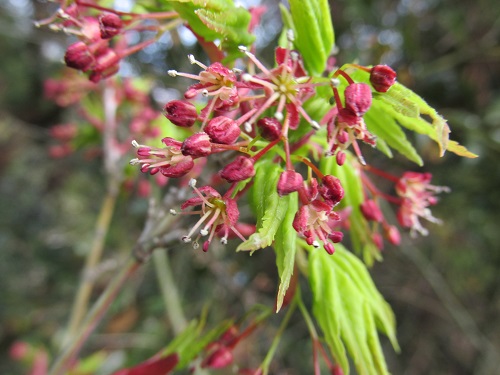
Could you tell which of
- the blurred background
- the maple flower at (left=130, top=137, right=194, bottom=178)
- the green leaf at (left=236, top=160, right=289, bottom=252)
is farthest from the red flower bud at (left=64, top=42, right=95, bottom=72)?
the blurred background

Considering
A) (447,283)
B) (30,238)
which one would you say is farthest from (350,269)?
(30,238)

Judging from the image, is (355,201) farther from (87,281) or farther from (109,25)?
(87,281)

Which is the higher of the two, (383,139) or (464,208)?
(383,139)

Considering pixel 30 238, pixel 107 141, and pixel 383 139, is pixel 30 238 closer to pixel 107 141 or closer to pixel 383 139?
pixel 107 141

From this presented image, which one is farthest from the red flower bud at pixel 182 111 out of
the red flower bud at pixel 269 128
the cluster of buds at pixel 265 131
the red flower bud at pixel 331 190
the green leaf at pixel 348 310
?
the green leaf at pixel 348 310

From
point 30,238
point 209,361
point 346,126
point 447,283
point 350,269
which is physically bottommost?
point 30,238

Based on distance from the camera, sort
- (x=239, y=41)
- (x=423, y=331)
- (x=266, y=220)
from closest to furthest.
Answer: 1. (x=266, y=220)
2. (x=239, y=41)
3. (x=423, y=331)
